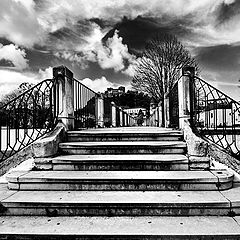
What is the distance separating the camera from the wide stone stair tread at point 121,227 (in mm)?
2258

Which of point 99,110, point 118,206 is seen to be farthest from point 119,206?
point 99,110

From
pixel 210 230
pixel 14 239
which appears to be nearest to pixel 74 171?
pixel 14 239

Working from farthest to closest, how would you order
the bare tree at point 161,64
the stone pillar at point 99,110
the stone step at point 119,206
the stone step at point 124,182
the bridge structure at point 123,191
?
the bare tree at point 161,64, the stone pillar at point 99,110, the stone step at point 124,182, the stone step at point 119,206, the bridge structure at point 123,191

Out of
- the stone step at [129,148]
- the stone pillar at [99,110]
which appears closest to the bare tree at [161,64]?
the stone pillar at [99,110]

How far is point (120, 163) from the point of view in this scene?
3.63 metres

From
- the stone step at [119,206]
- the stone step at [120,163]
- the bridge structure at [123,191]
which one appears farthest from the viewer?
the stone step at [120,163]

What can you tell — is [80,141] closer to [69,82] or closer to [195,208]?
[69,82]

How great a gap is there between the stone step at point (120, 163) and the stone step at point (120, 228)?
105 centimetres

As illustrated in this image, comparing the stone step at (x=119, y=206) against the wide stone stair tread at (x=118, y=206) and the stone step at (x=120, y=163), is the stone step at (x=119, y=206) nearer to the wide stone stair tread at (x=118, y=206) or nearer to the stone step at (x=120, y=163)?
the wide stone stair tread at (x=118, y=206)

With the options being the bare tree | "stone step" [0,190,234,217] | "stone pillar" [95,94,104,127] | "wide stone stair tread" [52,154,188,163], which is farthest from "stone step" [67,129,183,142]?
the bare tree

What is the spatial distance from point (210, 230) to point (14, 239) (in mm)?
2071

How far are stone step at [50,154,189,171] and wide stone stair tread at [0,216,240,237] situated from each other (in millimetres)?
1054

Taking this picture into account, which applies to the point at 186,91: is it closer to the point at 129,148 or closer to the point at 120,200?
the point at 129,148

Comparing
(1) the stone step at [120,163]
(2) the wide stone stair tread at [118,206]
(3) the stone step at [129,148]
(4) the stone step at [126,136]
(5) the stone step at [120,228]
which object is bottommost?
(5) the stone step at [120,228]
